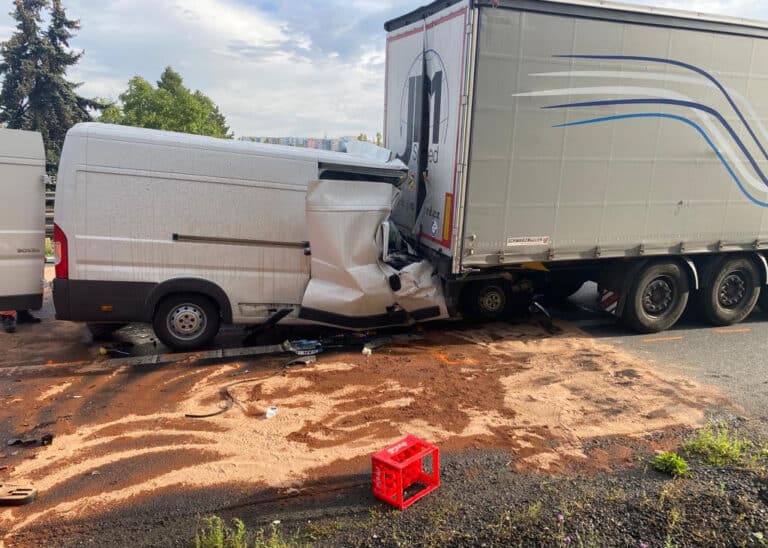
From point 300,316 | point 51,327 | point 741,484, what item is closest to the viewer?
point 741,484

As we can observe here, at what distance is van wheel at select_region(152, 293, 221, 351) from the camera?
22.7 ft

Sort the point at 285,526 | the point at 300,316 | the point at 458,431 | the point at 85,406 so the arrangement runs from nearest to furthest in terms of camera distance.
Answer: the point at 285,526 < the point at 458,431 < the point at 85,406 < the point at 300,316

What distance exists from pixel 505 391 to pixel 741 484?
7.67 ft

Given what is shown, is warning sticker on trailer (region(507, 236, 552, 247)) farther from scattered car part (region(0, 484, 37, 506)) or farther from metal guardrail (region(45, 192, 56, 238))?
metal guardrail (region(45, 192, 56, 238))

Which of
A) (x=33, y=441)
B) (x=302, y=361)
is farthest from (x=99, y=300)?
(x=302, y=361)

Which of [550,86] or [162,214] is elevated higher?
[550,86]

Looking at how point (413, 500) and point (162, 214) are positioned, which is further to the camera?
point (162, 214)

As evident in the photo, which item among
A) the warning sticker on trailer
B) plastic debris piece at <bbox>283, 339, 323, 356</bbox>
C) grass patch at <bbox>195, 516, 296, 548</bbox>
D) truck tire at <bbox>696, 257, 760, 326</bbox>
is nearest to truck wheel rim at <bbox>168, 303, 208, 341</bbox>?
plastic debris piece at <bbox>283, 339, 323, 356</bbox>

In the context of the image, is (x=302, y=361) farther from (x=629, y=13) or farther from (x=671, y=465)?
(x=629, y=13)

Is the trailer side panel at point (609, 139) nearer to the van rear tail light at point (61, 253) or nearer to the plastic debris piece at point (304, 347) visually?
the plastic debris piece at point (304, 347)

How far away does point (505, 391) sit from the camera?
6.24 metres

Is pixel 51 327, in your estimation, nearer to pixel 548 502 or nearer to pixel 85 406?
pixel 85 406

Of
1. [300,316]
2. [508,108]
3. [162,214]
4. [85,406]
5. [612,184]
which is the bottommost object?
[85,406]

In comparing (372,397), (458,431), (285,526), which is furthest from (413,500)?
(372,397)
